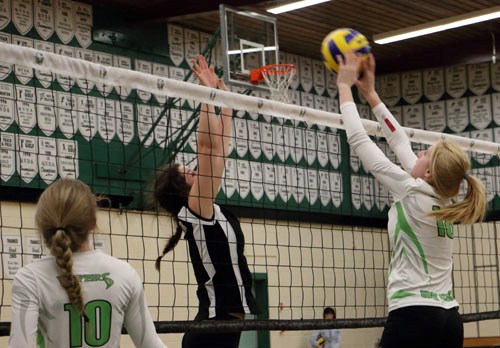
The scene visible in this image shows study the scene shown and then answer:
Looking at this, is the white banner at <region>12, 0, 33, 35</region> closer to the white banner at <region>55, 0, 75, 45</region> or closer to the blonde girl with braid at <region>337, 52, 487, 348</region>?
the white banner at <region>55, 0, 75, 45</region>

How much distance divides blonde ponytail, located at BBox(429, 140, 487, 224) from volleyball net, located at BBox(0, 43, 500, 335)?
1812mm

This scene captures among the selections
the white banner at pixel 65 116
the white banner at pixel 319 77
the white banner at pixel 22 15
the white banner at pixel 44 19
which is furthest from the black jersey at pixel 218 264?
the white banner at pixel 319 77

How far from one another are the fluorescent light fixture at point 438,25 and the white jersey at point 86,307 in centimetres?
1106

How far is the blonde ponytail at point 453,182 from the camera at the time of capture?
420cm

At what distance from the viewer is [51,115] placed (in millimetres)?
11328

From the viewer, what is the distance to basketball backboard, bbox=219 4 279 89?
11859 millimetres

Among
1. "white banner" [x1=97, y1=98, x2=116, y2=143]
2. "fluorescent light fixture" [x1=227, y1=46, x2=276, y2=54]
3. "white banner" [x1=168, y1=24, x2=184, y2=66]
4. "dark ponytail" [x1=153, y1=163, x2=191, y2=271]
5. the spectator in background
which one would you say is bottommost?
the spectator in background

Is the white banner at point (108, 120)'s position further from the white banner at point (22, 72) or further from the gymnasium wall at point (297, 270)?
the gymnasium wall at point (297, 270)

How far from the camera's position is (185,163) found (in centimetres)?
1257

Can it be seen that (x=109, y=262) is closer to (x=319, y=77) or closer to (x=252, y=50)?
(x=252, y=50)

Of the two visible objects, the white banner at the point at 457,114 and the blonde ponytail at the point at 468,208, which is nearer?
the blonde ponytail at the point at 468,208

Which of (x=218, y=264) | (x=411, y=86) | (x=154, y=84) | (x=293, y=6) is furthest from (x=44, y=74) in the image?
(x=411, y=86)

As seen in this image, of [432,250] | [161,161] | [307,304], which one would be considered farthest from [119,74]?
[307,304]

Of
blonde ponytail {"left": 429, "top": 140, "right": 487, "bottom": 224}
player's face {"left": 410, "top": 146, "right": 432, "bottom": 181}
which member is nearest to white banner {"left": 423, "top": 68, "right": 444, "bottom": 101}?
player's face {"left": 410, "top": 146, "right": 432, "bottom": 181}
